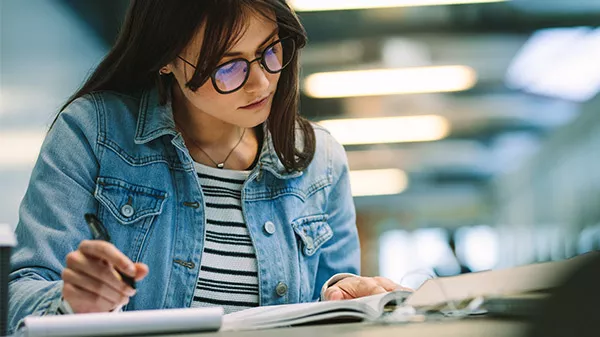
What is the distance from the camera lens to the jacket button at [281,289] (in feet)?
5.10

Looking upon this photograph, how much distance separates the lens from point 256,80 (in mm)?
1479

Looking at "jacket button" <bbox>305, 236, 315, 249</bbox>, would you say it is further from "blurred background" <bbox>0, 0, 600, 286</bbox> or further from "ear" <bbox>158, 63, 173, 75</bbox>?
"ear" <bbox>158, 63, 173, 75</bbox>

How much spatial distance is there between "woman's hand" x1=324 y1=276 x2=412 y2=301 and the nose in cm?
38

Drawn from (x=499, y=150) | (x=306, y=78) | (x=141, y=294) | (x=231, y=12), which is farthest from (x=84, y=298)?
(x=499, y=150)

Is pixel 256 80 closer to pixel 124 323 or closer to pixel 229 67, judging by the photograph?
pixel 229 67

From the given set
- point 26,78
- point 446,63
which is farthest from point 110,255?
point 446,63

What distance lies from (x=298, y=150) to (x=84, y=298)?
794 millimetres

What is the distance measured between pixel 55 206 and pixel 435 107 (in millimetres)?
7110

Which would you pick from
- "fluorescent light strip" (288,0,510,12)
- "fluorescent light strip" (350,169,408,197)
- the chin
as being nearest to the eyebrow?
the chin

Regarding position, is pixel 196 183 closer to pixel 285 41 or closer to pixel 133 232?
pixel 133 232

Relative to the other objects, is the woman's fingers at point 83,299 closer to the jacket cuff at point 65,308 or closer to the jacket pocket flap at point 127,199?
the jacket cuff at point 65,308

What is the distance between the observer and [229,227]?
155 cm

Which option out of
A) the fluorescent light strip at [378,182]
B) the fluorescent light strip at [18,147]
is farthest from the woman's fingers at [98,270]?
the fluorescent light strip at [378,182]

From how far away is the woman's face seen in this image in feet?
4.81
